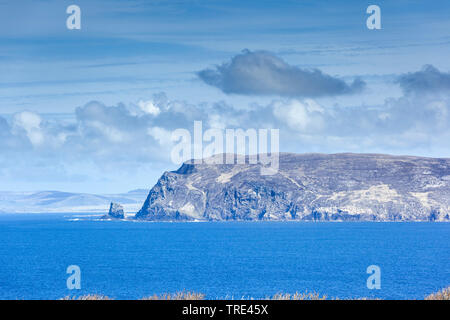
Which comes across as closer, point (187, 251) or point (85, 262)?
point (85, 262)

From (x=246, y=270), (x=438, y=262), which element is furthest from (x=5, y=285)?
(x=438, y=262)

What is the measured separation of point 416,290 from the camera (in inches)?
4183

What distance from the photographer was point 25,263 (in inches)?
6083

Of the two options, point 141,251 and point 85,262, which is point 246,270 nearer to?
point 85,262

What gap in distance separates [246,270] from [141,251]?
6253cm
